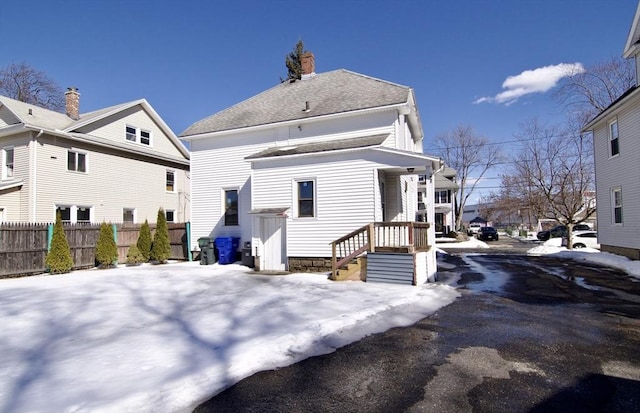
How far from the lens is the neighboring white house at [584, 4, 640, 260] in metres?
14.3

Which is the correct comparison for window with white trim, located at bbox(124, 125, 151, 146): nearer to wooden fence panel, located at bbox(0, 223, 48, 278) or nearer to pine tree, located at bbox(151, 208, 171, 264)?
pine tree, located at bbox(151, 208, 171, 264)

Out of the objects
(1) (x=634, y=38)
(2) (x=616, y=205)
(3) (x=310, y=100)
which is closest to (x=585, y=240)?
(2) (x=616, y=205)

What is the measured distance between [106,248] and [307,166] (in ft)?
27.2

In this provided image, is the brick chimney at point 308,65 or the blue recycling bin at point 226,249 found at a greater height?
the brick chimney at point 308,65

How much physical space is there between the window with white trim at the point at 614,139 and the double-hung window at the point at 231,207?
16096 mm

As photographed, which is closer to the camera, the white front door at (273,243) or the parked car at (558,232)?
the white front door at (273,243)

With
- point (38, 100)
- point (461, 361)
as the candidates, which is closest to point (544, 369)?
point (461, 361)

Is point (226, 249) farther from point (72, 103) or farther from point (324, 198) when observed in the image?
point (72, 103)

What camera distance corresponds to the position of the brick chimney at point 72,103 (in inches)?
813

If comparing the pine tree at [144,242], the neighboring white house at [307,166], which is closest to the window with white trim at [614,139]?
the neighboring white house at [307,166]

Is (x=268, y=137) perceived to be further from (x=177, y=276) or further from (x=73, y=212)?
(x=73, y=212)

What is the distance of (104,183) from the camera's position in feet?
63.0

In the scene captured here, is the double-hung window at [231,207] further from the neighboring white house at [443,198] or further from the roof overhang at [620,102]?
the neighboring white house at [443,198]

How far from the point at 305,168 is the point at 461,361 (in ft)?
29.9
